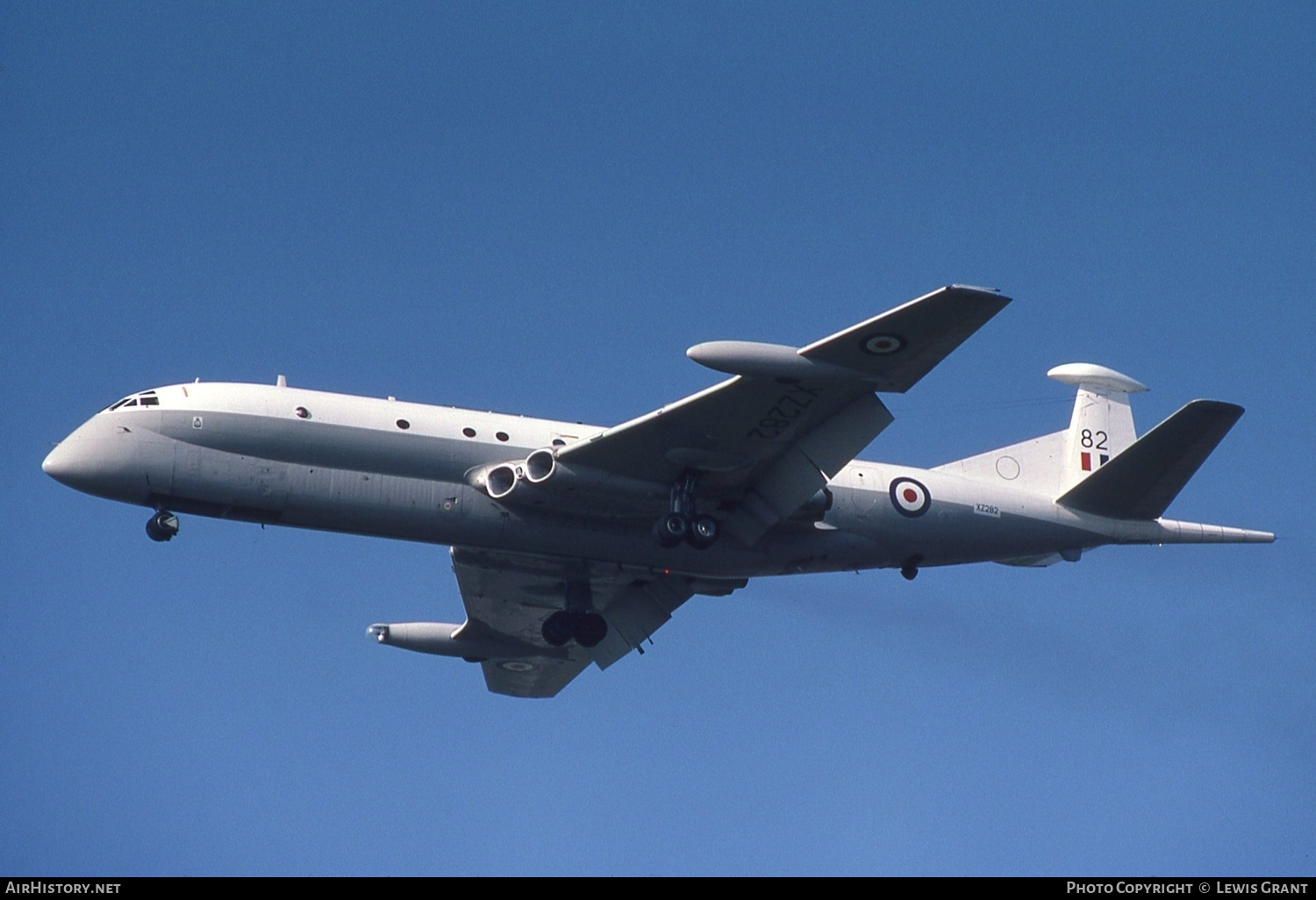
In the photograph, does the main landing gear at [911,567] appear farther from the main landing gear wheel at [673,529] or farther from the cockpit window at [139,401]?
the cockpit window at [139,401]

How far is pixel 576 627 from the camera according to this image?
103 ft

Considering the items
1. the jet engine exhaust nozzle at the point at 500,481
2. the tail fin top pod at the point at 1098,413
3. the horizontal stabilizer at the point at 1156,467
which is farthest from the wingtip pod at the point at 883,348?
the tail fin top pod at the point at 1098,413

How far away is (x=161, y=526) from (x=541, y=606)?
28.3ft

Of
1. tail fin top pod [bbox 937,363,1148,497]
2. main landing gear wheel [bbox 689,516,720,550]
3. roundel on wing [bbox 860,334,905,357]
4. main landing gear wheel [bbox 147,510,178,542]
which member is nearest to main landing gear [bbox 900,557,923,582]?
tail fin top pod [bbox 937,363,1148,497]

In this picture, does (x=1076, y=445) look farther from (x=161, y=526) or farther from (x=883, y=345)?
(x=161, y=526)

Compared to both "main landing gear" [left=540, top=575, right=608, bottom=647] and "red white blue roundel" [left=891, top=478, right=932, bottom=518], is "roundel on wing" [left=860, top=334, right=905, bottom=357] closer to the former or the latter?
"red white blue roundel" [left=891, top=478, right=932, bottom=518]

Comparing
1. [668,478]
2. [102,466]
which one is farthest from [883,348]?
[102,466]

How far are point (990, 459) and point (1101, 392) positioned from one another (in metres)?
3.78

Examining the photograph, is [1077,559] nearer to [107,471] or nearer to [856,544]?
[856,544]

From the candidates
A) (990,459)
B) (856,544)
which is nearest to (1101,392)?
(990,459)
